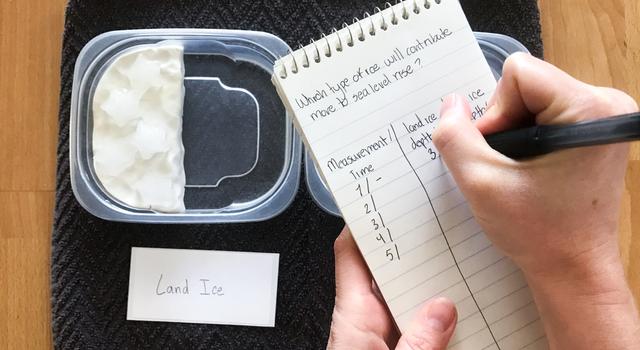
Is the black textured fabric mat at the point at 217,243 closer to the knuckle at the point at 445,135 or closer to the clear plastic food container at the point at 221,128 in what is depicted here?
the clear plastic food container at the point at 221,128

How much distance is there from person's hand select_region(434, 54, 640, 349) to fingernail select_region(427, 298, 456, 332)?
0.05m

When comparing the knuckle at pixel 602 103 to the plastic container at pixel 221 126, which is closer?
the knuckle at pixel 602 103

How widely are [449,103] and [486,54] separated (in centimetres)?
18

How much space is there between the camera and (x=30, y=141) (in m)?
0.59

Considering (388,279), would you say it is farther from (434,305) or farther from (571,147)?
(571,147)

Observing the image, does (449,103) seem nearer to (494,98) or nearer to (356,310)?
(494,98)

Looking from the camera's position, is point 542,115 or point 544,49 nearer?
point 542,115

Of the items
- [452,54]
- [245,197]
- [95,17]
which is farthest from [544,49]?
[95,17]

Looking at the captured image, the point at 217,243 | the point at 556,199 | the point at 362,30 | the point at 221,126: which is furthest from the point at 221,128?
the point at 556,199

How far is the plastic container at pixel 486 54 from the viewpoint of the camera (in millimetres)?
563

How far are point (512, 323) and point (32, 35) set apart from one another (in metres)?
0.47

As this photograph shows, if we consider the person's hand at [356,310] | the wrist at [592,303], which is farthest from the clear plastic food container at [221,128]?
the wrist at [592,303]

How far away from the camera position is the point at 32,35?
59 cm

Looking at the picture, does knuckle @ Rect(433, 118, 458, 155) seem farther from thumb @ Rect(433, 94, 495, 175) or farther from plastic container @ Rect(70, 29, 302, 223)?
plastic container @ Rect(70, 29, 302, 223)
